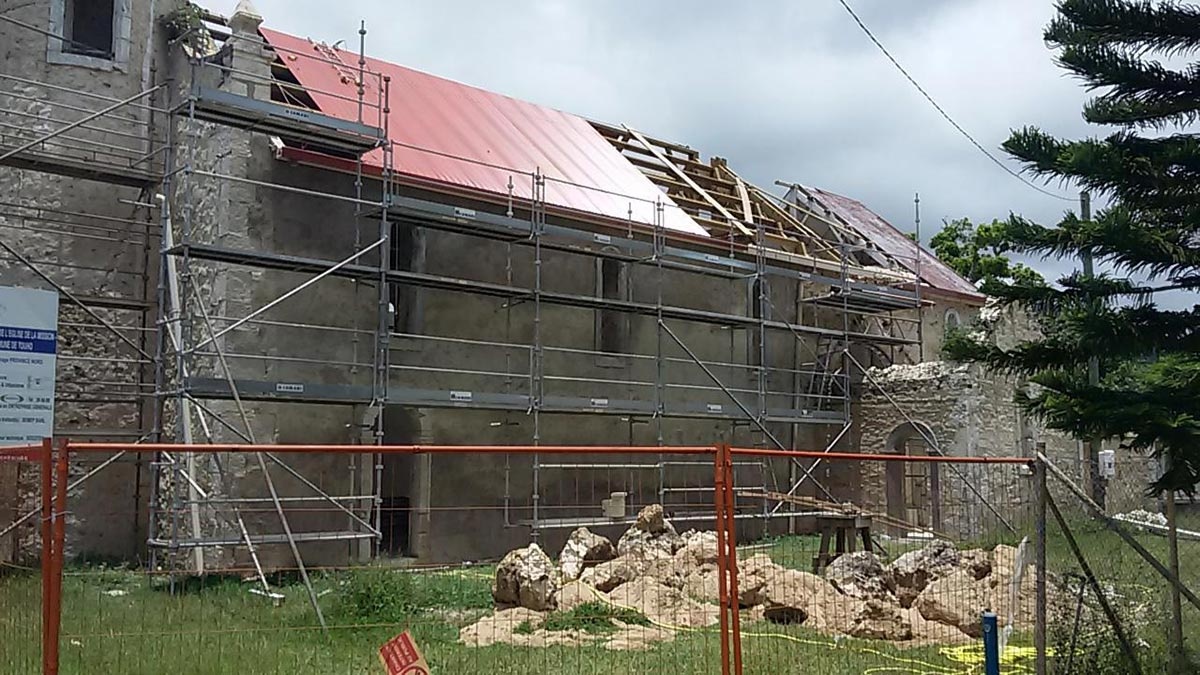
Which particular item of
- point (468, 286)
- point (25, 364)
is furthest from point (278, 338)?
point (25, 364)

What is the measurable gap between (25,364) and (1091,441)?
10.1 meters

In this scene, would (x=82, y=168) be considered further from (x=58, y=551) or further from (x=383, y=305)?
(x=58, y=551)

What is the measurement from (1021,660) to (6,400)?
32.4 ft

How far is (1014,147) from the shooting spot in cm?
857

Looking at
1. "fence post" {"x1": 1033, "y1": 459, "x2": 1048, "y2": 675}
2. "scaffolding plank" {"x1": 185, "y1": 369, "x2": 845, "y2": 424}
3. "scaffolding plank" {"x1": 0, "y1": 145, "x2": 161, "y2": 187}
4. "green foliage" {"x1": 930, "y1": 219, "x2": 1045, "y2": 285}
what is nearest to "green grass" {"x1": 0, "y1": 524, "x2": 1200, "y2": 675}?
"fence post" {"x1": 1033, "y1": 459, "x2": 1048, "y2": 675}

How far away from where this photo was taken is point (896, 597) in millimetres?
11969

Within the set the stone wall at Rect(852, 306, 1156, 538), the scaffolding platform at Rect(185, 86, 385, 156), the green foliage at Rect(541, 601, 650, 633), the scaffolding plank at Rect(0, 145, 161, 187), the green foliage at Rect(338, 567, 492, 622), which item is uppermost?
the scaffolding platform at Rect(185, 86, 385, 156)

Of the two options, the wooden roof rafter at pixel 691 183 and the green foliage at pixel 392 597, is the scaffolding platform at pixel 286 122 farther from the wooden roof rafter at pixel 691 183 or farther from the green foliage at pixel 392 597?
the wooden roof rafter at pixel 691 183

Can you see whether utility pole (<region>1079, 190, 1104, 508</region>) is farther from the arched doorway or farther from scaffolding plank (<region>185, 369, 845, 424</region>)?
scaffolding plank (<region>185, 369, 845, 424</region>)

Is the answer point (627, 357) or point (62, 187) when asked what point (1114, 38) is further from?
point (62, 187)

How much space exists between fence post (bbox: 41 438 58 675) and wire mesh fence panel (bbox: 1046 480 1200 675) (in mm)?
6240

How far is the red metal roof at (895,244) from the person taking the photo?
27.1m

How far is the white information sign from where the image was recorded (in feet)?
36.7

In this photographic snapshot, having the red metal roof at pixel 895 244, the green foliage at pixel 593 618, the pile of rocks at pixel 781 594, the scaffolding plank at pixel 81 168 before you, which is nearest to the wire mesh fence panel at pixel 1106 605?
the pile of rocks at pixel 781 594
